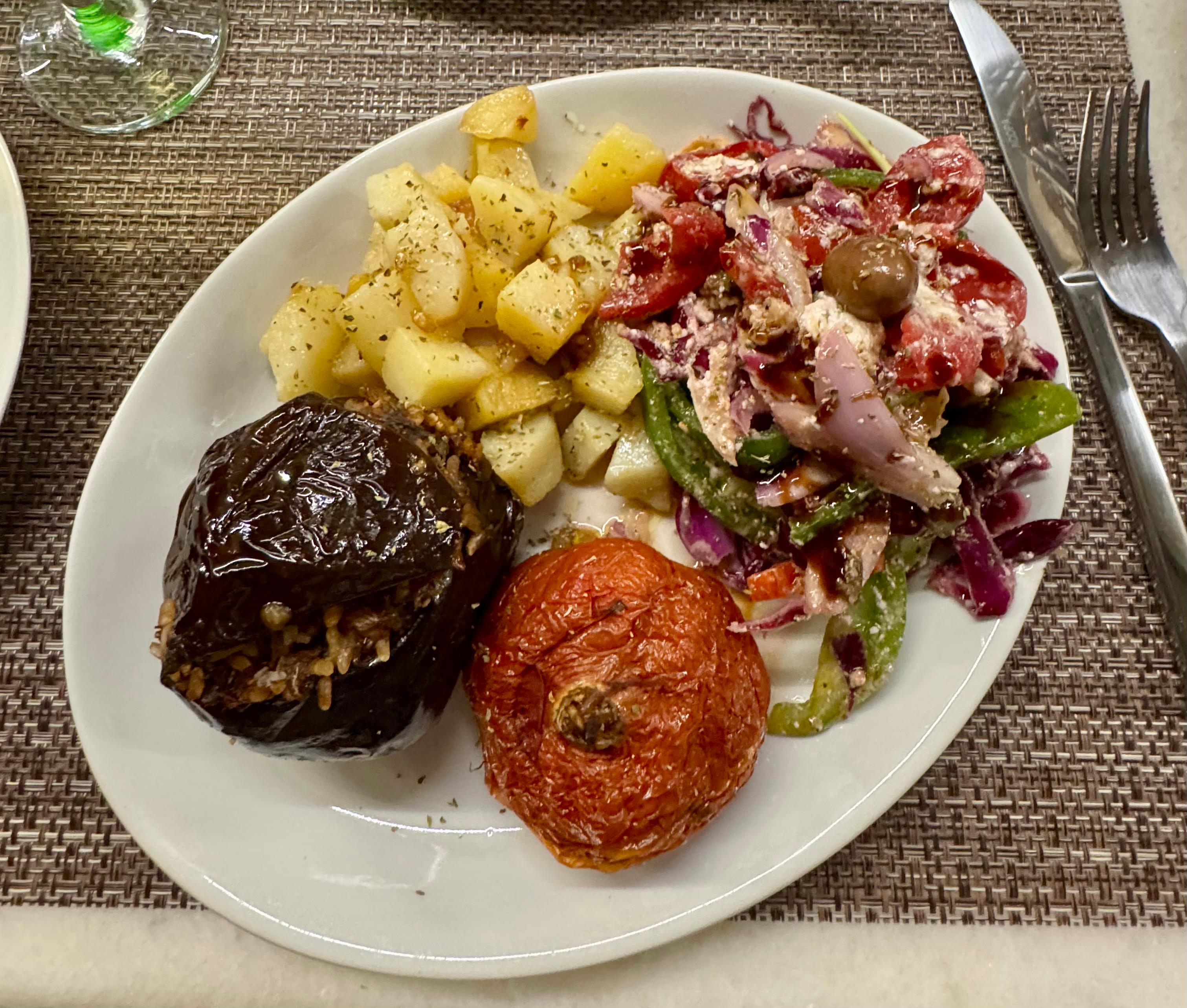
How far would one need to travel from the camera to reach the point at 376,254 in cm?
215

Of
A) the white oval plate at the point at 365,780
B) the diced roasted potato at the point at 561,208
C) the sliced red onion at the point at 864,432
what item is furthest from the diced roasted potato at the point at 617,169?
the sliced red onion at the point at 864,432

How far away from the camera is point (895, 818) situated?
2.11 metres

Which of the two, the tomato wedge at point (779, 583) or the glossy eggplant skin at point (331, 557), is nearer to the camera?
the glossy eggplant skin at point (331, 557)

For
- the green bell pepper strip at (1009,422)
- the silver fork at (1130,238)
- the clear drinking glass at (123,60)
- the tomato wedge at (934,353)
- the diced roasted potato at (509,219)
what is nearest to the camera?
the tomato wedge at (934,353)

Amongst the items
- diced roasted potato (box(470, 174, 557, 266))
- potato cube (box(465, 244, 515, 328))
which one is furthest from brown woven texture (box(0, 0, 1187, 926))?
potato cube (box(465, 244, 515, 328))

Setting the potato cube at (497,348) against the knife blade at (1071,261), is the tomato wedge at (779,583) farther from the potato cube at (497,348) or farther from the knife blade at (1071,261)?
the knife blade at (1071,261)

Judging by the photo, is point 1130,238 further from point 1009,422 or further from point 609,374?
point 609,374

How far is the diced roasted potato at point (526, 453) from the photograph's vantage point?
1999 millimetres

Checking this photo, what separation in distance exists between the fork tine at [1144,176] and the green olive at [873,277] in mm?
1152

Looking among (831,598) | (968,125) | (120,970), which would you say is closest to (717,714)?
(831,598)

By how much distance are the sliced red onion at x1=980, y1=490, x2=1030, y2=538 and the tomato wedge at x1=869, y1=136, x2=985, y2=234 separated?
2.14 ft

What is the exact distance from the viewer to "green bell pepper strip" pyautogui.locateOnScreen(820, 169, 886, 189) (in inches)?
81.2

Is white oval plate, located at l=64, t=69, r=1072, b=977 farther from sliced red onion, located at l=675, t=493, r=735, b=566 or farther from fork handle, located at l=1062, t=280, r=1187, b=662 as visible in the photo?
sliced red onion, located at l=675, t=493, r=735, b=566

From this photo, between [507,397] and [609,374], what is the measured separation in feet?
0.85
